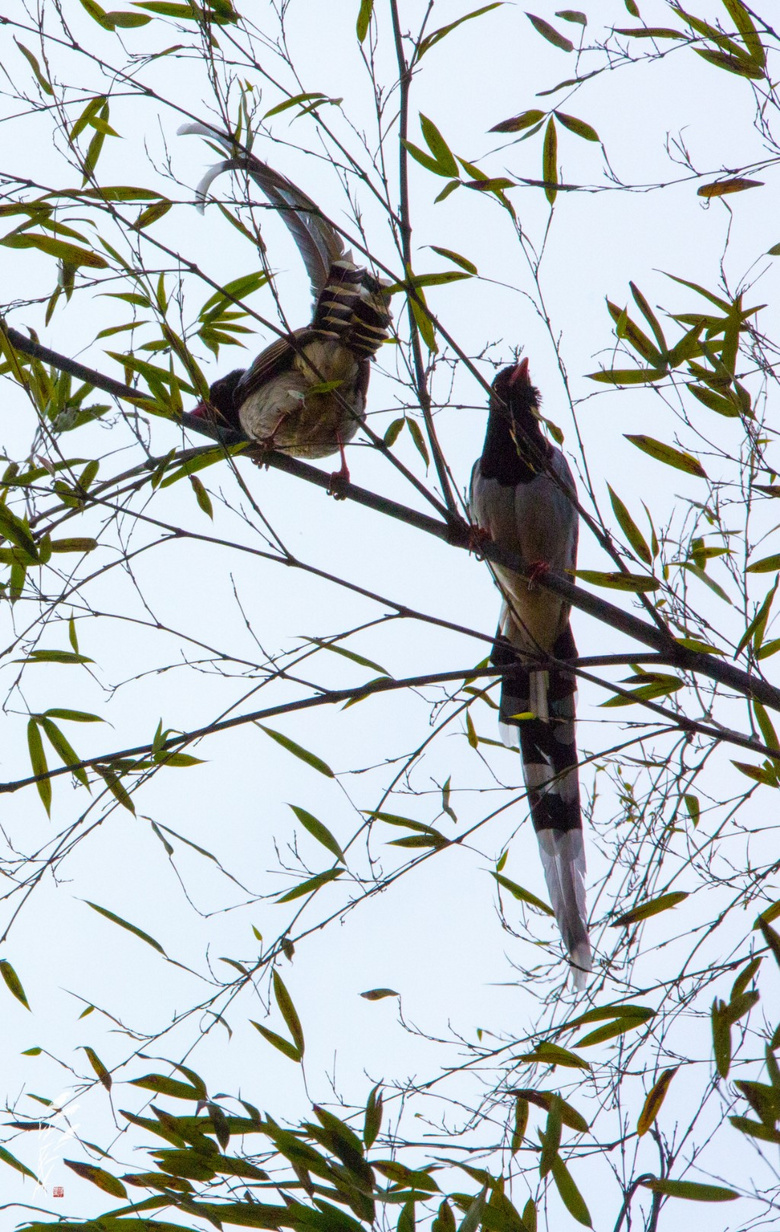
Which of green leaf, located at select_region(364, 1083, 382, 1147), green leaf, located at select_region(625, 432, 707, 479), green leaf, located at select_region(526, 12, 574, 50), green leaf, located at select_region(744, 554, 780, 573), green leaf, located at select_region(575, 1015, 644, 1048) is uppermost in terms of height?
green leaf, located at select_region(526, 12, 574, 50)

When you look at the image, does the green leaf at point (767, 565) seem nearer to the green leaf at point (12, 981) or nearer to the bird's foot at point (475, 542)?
the bird's foot at point (475, 542)

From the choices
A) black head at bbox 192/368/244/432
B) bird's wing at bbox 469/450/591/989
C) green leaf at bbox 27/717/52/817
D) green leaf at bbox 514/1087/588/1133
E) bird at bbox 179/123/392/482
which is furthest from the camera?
black head at bbox 192/368/244/432

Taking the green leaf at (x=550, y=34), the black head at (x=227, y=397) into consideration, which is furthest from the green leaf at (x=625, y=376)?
the black head at (x=227, y=397)

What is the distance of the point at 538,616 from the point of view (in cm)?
380

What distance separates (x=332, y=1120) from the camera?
6.07 ft

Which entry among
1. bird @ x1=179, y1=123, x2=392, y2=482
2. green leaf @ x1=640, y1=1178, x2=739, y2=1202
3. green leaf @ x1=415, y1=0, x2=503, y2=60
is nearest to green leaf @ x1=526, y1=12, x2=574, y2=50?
green leaf @ x1=415, y1=0, x2=503, y2=60

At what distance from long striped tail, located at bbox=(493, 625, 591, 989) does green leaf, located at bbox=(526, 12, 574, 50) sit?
1266mm

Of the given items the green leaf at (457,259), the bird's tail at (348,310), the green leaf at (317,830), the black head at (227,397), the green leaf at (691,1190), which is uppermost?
the black head at (227,397)

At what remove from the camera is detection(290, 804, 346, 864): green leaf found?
7.29 feet

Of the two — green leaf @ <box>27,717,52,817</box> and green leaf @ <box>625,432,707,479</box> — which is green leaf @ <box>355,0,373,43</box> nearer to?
green leaf @ <box>625,432,707,479</box>

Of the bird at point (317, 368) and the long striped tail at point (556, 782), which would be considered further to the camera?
the bird at point (317, 368)

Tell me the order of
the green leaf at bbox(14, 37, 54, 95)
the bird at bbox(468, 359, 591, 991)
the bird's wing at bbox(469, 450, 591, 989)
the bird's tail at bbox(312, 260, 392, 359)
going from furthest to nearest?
the bird's tail at bbox(312, 260, 392, 359), the bird at bbox(468, 359, 591, 991), the bird's wing at bbox(469, 450, 591, 989), the green leaf at bbox(14, 37, 54, 95)

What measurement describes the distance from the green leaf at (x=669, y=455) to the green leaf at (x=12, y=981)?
5.48 ft

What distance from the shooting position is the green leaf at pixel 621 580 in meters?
2.14
